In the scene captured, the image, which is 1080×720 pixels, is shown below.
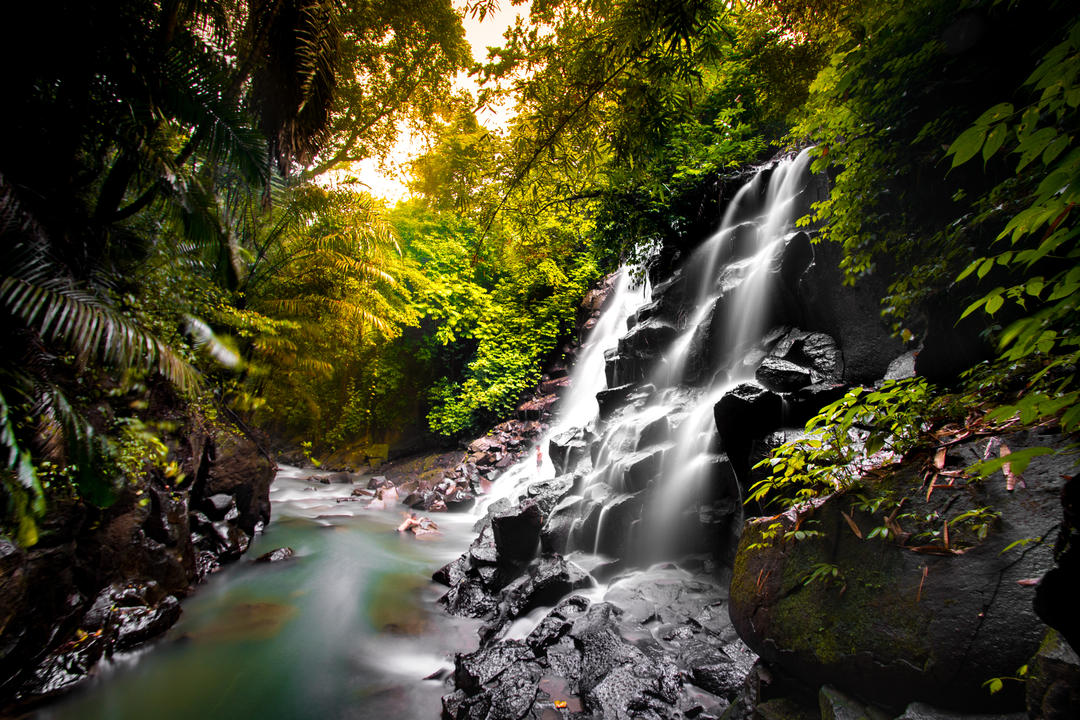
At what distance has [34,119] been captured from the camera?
346 centimetres

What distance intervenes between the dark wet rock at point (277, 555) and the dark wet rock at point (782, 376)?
806cm

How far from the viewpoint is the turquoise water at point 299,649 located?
3.50 metres

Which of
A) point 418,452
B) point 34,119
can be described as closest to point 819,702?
point 34,119

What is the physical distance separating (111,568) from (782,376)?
7651 mm

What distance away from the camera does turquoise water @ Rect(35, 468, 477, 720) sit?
3.50 m

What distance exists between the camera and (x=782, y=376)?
4758mm

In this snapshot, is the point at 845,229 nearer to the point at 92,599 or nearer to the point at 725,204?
the point at 725,204

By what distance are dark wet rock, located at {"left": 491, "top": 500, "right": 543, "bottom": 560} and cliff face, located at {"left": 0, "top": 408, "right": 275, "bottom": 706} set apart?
3872 millimetres

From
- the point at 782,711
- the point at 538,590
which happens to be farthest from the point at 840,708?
the point at 538,590

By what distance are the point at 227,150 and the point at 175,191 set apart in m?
0.84

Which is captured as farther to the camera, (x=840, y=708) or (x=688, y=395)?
(x=688, y=395)

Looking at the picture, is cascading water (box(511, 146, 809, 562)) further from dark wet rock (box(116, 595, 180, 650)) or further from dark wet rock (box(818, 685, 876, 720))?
dark wet rock (box(116, 595, 180, 650))

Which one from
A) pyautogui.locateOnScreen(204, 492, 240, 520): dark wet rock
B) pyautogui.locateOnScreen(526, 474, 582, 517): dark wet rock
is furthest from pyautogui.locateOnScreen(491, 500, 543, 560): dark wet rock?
pyautogui.locateOnScreen(204, 492, 240, 520): dark wet rock

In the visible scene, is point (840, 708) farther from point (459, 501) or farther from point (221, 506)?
point (459, 501)
